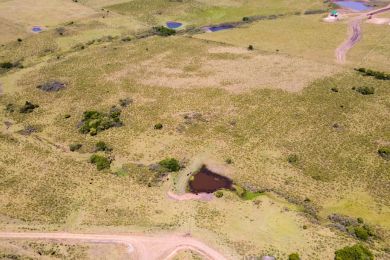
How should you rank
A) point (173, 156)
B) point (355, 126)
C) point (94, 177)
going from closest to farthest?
1. point (94, 177)
2. point (173, 156)
3. point (355, 126)

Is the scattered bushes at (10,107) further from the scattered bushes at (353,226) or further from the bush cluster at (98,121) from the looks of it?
the scattered bushes at (353,226)

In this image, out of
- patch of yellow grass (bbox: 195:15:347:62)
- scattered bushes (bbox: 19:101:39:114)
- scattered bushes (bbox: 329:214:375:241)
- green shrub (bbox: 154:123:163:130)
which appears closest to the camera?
scattered bushes (bbox: 329:214:375:241)

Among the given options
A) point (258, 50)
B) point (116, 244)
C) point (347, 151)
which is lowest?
point (116, 244)

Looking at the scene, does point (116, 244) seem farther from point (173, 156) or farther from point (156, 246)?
point (173, 156)

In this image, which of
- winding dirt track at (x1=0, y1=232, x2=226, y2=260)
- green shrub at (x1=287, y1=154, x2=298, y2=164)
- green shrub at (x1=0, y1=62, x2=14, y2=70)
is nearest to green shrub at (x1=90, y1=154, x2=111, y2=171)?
winding dirt track at (x1=0, y1=232, x2=226, y2=260)

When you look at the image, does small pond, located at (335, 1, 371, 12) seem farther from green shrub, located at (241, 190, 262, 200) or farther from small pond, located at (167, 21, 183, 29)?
green shrub, located at (241, 190, 262, 200)

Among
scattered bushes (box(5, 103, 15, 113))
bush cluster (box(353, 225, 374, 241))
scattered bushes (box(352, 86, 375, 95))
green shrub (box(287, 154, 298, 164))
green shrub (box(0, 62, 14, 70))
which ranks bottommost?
bush cluster (box(353, 225, 374, 241))

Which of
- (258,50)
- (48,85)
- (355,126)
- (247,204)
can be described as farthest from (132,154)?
(258,50)

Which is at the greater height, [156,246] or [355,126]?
[355,126]

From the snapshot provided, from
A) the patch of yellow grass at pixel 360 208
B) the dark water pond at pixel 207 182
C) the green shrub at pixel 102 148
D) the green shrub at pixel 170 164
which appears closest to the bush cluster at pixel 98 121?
the green shrub at pixel 102 148
